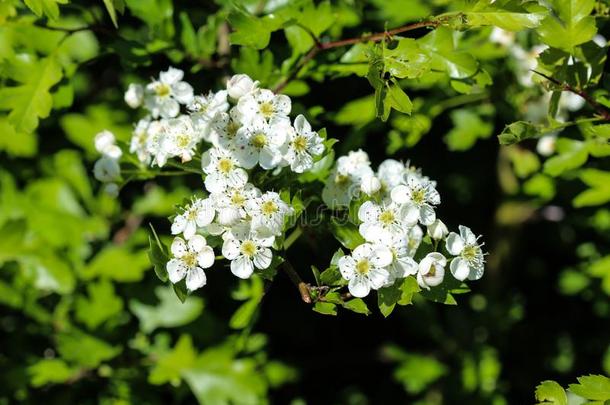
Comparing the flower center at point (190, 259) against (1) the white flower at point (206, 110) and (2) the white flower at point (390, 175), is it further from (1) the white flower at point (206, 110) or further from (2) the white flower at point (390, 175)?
(2) the white flower at point (390, 175)

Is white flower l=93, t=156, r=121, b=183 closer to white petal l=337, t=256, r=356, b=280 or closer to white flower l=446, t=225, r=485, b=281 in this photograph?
white petal l=337, t=256, r=356, b=280

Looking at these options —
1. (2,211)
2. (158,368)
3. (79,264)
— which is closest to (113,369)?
(158,368)

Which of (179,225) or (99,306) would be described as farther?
(99,306)

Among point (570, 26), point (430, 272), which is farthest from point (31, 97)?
point (570, 26)

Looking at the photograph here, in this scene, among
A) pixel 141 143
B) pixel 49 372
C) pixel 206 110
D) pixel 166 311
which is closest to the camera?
pixel 206 110

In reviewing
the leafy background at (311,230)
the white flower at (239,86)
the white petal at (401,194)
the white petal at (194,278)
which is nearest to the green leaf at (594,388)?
the leafy background at (311,230)

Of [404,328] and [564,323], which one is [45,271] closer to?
[404,328]

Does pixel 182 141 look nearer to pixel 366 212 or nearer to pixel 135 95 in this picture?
pixel 135 95
